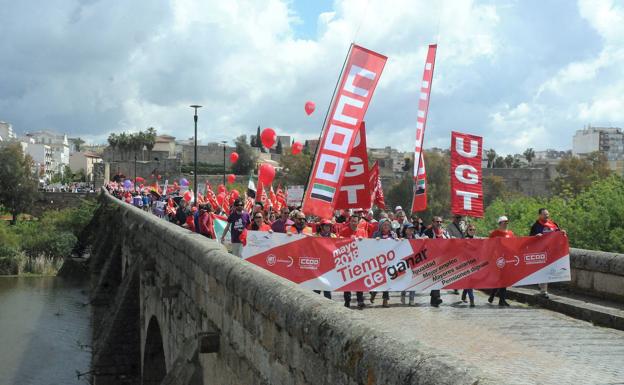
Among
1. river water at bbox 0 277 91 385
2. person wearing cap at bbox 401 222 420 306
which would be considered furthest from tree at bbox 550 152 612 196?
person wearing cap at bbox 401 222 420 306

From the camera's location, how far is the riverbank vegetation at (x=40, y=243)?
1849 inches

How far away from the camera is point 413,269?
11133 mm

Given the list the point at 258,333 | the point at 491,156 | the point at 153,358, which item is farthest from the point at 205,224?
the point at 491,156

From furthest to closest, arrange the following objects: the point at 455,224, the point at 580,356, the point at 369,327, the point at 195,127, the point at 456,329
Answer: the point at 195,127
the point at 455,224
the point at 456,329
the point at 580,356
the point at 369,327

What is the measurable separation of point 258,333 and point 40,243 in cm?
4629

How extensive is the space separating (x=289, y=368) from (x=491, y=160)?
391 feet

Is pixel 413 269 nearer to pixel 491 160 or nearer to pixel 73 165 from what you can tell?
pixel 491 160

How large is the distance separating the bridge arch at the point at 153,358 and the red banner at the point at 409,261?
18.4 ft

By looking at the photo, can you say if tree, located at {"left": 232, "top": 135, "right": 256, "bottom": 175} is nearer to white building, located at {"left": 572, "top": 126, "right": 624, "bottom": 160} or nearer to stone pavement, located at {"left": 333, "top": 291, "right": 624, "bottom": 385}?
white building, located at {"left": 572, "top": 126, "right": 624, "bottom": 160}

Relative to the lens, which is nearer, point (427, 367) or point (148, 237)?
point (427, 367)

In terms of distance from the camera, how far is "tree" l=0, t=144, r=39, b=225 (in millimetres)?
73875

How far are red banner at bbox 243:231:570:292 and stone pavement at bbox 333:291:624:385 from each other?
0.42 m

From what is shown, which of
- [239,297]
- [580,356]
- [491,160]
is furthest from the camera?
[491,160]

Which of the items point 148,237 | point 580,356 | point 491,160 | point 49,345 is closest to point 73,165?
point 491,160
